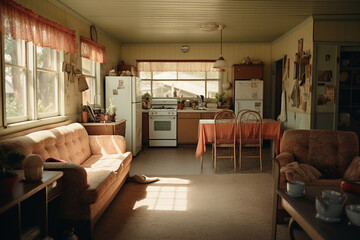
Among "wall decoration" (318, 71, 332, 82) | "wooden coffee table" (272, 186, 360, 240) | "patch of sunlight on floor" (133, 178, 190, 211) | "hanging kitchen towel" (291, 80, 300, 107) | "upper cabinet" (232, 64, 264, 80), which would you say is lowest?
"patch of sunlight on floor" (133, 178, 190, 211)

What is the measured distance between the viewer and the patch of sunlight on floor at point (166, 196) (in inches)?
132

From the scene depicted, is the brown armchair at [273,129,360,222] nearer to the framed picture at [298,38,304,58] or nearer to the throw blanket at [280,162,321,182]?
the throw blanket at [280,162,321,182]

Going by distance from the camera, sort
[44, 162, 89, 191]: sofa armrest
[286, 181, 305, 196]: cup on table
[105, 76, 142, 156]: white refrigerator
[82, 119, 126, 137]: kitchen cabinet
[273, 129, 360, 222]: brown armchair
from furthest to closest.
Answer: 1. [105, 76, 142, 156]: white refrigerator
2. [82, 119, 126, 137]: kitchen cabinet
3. [273, 129, 360, 222]: brown armchair
4. [44, 162, 89, 191]: sofa armrest
5. [286, 181, 305, 196]: cup on table

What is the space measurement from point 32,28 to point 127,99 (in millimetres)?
2705

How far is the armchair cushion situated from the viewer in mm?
2819

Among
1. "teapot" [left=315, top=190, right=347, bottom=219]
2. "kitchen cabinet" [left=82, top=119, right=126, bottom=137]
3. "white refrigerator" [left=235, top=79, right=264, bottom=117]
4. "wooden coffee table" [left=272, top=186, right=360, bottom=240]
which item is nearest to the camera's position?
"wooden coffee table" [left=272, top=186, right=360, bottom=240]

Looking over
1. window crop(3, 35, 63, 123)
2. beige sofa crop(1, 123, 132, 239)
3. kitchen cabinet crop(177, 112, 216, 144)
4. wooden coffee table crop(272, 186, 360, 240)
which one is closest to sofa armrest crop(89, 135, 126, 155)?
beige sofa crop(1, 123, 132, 239)

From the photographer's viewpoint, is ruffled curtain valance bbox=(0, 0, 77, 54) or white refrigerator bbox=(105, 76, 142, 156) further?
white refrigerator bbox=(105, 76, 142, 156)

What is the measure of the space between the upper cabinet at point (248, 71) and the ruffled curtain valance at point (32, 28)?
4157 millimetres

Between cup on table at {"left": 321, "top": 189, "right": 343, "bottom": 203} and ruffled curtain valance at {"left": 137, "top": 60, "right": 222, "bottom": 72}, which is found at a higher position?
ruffled curtain valance at {"left": 137, "top": 60, "right": 222, "bottom": 72}

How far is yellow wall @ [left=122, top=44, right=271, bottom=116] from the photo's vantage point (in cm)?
759

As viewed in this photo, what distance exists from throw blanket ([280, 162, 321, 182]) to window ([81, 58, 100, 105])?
365 centimetres

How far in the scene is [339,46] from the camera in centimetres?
496

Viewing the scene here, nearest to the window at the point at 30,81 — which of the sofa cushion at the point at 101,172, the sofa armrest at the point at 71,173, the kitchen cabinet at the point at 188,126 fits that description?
the sofa cushion at the point at 101,172
